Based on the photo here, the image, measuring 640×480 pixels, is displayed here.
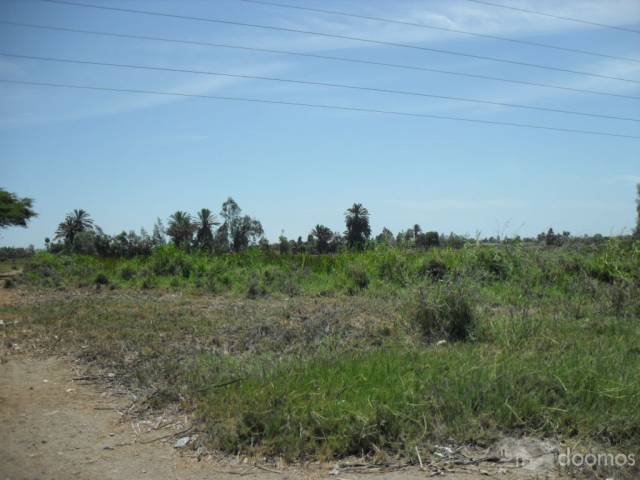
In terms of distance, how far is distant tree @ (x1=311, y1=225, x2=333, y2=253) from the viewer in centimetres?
5562

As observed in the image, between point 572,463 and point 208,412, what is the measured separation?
2.80m

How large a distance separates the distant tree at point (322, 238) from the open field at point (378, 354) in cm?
4147

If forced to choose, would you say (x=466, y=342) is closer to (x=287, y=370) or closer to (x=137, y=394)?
(x=287, y=370)

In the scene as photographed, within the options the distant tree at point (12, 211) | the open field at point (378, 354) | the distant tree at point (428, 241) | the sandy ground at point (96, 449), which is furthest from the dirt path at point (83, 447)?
the distant tree at point (12, 211)

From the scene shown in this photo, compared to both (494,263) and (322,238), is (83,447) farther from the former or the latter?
(322,238)

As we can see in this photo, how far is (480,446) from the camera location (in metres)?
4.36

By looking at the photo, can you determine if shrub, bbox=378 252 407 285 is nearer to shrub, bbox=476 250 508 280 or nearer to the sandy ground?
shrub, bbox=476 250 508 280

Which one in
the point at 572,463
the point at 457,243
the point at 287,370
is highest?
the point at 457,243

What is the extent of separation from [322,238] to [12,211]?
1177 inches

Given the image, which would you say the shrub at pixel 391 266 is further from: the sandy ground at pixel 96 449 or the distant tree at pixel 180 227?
the distant tree at pixel 180 227

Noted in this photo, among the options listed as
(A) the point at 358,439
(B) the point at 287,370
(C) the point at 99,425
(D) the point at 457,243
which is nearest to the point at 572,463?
(A) the point at 358,439

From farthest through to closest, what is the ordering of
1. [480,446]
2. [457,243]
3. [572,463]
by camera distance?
[457,243]
[480,446]
[572,463]

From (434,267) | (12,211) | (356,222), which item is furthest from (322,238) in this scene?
(434,267)

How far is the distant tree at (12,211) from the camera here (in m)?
33.1
